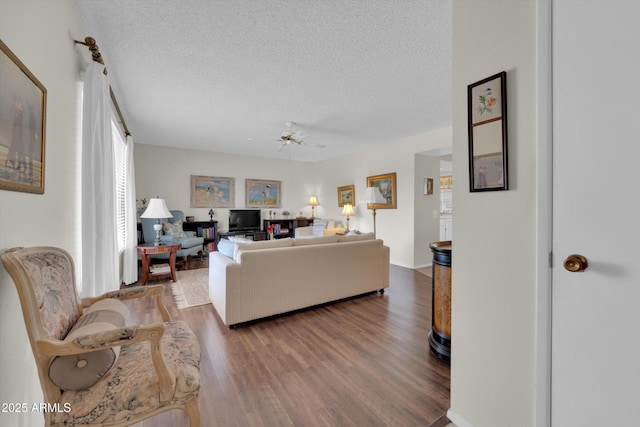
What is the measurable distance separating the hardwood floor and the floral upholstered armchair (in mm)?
530

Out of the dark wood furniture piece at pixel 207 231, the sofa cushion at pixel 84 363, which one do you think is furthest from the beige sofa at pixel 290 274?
the dark wood furniture piece at pixel 207 231

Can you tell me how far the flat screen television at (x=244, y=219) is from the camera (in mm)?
6453

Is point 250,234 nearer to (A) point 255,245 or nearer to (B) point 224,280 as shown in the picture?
(A) point 255,245

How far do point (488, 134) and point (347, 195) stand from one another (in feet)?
17.4

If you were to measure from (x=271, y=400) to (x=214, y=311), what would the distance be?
5.42 ft

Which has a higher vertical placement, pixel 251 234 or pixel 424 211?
pixel 424 211

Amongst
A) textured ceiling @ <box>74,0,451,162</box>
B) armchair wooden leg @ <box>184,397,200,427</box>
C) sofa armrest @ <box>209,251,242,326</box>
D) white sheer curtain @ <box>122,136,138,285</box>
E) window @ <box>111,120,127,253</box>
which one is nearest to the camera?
armchair wooden leg @ <box>184,397,200,427</box>

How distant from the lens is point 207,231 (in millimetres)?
6039

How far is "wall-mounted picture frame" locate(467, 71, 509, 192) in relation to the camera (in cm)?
118

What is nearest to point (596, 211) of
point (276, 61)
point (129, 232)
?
point (276, 61)

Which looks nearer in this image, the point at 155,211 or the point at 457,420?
A: the point at 457,420

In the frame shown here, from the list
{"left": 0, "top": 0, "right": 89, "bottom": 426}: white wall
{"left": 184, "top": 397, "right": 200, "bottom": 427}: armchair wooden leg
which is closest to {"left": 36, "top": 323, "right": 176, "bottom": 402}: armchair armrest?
{"left": 184, "top": 397, "right": 200, "bottom": 427}: armchair wooden leg

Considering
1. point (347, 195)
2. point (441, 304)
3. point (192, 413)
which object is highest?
point (347, 195)

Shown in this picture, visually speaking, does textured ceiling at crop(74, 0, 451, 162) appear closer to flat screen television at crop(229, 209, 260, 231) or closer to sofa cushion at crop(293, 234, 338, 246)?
sofa cushion at crop(293, 234, 338, 246)
